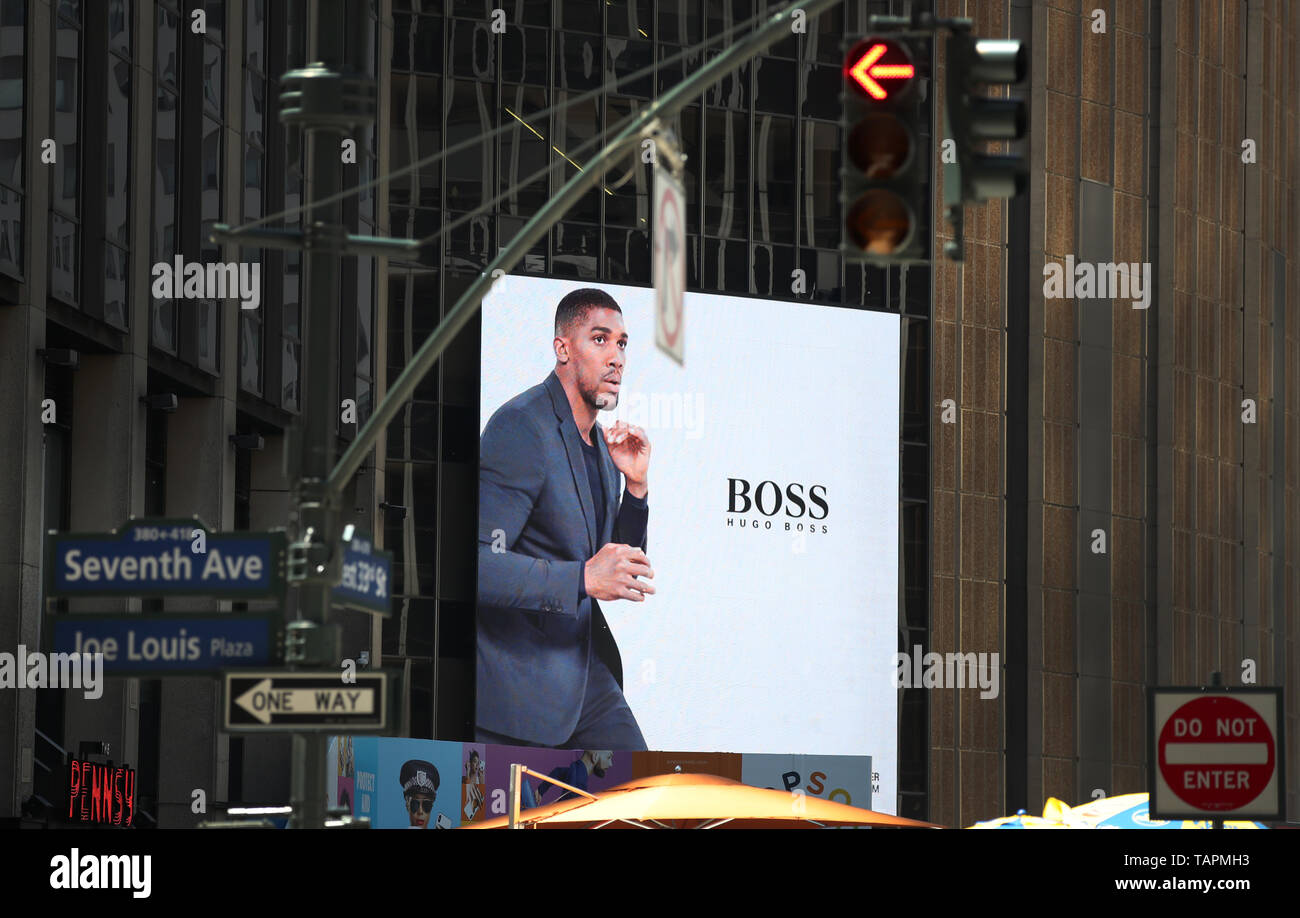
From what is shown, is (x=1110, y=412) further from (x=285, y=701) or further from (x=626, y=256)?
(x=285, y=701)

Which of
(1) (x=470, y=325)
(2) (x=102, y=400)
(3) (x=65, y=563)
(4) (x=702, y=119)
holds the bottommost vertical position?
(3) (x=65, y=563)

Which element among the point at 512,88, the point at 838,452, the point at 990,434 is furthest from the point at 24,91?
the point at 990,434

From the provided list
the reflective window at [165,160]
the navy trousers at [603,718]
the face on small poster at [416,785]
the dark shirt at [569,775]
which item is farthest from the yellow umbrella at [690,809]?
the navy trousers at [603,718]

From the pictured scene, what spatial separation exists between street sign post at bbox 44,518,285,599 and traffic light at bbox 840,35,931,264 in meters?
3.84

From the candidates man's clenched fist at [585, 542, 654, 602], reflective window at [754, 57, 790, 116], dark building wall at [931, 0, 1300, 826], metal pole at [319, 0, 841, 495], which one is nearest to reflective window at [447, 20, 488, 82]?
reflective window at [754, 57, 790, 116]

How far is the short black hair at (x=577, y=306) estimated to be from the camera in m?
52.2

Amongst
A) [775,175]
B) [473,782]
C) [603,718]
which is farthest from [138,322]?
[775,175]

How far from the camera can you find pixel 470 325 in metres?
52.7

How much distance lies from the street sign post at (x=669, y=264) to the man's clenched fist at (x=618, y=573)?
132 ft

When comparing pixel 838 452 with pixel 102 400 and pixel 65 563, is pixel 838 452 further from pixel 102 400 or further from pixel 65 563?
pixel 65 563

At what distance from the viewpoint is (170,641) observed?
38.6ft

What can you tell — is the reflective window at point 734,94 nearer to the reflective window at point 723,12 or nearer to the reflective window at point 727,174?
the reflective window at point 727,174

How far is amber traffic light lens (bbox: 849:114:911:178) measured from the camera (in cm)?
1014
